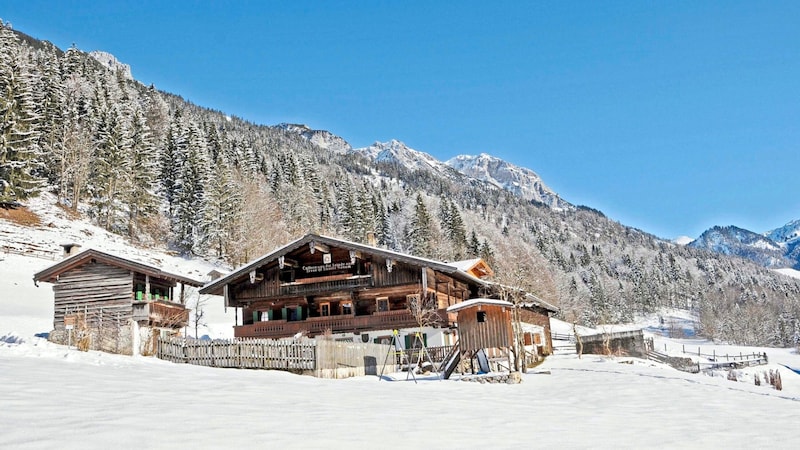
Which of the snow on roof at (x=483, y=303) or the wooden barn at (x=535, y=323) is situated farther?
the wooden barn at (x=535, y=323)

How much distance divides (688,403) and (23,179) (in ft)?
202

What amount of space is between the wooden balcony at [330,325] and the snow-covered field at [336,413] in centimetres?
1632

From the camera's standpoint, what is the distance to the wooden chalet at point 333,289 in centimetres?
3653

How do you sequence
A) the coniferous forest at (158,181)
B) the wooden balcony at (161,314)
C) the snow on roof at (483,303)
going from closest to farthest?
the snow on roof at (483,303) → the wooden balcony at (161,314) → the coniferous forest at (158,181)

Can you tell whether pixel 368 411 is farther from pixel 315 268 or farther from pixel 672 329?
pixel 672 329

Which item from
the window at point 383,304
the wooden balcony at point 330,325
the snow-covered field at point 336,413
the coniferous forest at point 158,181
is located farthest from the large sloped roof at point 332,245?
the snow-covered field at point 336,413

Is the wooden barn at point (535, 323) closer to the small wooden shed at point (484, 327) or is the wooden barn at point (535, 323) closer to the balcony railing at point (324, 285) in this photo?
the balcony railing at point (324, 285)

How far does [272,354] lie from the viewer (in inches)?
928

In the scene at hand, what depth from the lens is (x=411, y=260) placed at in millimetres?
35344

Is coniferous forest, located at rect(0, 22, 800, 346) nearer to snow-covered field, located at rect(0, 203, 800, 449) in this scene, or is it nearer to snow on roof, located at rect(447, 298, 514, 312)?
snow on roof, located at rect(447, 298, 514, 312)

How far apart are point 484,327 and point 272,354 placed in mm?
8787

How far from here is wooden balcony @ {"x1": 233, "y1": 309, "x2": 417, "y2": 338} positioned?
3644 centimetres

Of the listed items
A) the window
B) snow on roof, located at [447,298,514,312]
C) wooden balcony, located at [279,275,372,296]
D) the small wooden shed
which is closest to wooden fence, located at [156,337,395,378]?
the small wooden shed

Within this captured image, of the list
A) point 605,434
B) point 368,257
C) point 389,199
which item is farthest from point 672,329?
point 605,434
